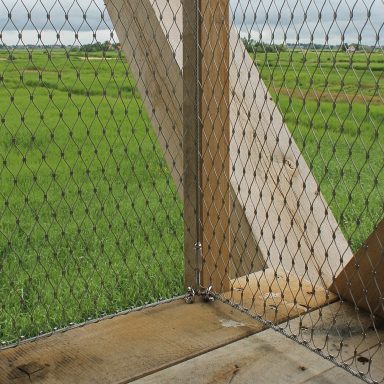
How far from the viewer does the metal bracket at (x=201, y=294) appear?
214 cm

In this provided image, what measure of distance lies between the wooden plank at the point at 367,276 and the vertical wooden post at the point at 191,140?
0.46m

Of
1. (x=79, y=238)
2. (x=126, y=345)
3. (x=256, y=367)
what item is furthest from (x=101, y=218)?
(x=256, y=367)

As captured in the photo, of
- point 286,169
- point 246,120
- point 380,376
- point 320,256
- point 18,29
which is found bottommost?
point 380,376

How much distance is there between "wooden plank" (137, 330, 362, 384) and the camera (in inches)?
65.2

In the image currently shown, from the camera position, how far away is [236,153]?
2.11 metres

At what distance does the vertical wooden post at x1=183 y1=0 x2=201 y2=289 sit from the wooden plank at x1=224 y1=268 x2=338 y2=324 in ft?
0.52

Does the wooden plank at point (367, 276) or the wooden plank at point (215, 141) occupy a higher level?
the wooden plank at point (215, 141)

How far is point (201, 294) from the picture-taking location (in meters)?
2.16

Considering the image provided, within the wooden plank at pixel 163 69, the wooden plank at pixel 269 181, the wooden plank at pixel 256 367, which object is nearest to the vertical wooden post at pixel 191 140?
the wooden plank at pixel 163 69

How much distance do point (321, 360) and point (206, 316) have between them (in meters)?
0.40

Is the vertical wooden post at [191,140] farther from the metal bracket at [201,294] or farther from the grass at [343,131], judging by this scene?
the grass at [343,131]

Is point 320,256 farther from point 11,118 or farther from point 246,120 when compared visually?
point 11,118

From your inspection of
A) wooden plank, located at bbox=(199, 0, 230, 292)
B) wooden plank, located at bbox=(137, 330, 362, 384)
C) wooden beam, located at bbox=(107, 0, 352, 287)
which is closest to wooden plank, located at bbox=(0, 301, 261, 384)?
wooden plank, located at bbox=(137, 330, 362, 384)

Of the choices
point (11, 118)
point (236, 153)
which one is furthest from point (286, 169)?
point (11, 118)
